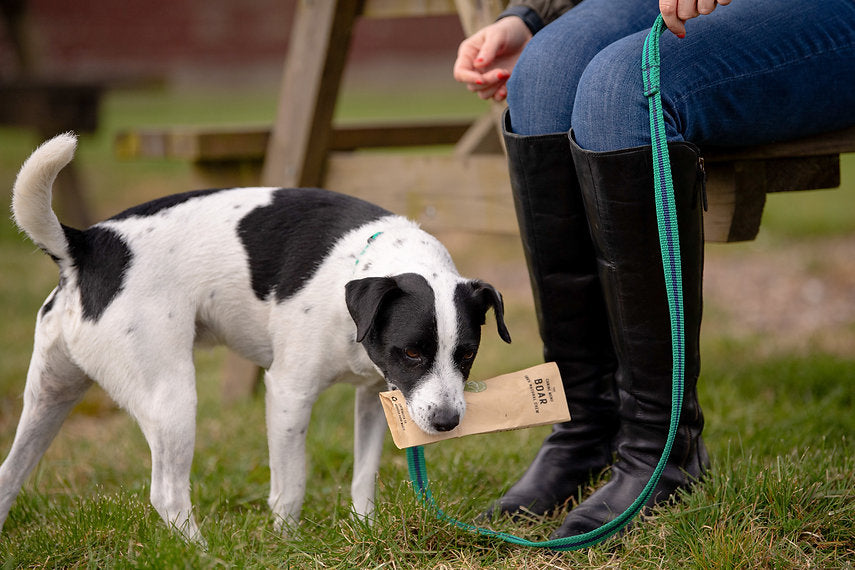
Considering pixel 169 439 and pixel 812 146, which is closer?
pixel 169 439

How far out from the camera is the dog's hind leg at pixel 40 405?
234 cm

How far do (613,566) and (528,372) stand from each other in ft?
1.65

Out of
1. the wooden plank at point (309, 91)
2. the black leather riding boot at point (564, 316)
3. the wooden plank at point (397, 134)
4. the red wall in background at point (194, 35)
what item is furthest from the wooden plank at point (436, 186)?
the red wall in background at point (194, 35)

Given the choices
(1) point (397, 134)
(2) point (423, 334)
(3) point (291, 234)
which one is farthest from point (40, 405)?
(1) point (397, 134)

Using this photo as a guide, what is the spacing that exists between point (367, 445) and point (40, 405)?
0.92 metres

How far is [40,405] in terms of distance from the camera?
2387 millimetres

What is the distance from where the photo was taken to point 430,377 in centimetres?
217

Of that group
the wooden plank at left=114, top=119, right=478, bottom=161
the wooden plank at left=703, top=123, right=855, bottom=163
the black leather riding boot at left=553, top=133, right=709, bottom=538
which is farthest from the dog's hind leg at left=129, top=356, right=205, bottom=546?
the wooden plank at left=114, top=119, right=478, bottom=161

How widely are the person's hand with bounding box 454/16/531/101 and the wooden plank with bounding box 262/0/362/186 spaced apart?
1.10 meters

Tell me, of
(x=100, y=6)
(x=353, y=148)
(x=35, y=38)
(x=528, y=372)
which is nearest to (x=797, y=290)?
(x=353, y=148)

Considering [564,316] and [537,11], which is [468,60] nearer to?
[537,11]

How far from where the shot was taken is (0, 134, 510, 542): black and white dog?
2203 millimetres

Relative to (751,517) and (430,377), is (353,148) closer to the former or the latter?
(430,377)

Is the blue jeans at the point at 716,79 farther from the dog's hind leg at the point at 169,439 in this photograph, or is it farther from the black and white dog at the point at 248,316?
the dog's hind leg at the point at 169,439
